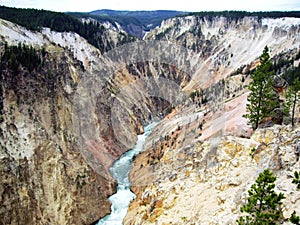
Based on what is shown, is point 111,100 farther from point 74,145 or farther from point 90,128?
point 74,145

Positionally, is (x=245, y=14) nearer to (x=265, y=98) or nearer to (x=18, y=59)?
(x=265, y=98)

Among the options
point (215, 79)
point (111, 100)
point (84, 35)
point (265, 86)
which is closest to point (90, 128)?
point (111, 100)

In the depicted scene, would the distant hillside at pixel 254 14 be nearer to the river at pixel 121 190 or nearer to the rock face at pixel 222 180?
the river at pixel 121 190

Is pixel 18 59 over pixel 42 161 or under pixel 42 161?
over

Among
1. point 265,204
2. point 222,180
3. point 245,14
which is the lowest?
point 222,180

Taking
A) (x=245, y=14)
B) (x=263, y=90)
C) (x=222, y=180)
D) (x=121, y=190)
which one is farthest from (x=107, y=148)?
(x=245, y=14)

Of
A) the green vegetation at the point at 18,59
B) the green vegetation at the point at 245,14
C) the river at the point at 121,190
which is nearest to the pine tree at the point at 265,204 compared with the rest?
the river at the point at 121,190

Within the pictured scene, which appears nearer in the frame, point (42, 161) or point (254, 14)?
point (42, 161)

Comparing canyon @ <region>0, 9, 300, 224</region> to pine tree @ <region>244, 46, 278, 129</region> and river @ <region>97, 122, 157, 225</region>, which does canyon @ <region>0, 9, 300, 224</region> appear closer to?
river @ <region>97, 122, 157, 225</region>
